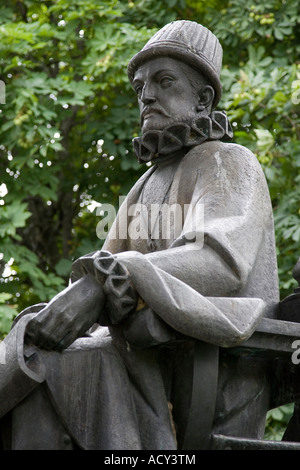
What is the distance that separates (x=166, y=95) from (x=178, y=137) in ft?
0.70

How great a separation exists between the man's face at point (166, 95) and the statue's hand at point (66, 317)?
1.22 m

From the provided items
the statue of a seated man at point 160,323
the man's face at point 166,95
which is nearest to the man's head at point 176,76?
the man's face at point 166,95

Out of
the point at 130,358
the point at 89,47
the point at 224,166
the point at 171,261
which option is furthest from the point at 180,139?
the point at 89,47

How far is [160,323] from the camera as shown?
16.2 ft

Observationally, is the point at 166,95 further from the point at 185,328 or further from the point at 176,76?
the point at 185,328

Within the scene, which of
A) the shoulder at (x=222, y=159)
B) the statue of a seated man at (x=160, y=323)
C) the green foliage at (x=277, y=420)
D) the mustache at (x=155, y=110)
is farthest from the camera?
the green foliage at (x=277, y=420)

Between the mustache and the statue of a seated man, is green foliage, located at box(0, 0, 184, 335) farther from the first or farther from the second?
the statue of a seated man

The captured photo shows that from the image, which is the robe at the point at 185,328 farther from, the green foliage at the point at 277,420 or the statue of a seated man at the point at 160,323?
the green foliage at the point at 277,420

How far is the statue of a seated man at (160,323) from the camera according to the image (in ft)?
16.1

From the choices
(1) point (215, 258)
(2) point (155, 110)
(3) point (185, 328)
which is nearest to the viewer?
(3) point (185, 328)

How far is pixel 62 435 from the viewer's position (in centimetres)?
489

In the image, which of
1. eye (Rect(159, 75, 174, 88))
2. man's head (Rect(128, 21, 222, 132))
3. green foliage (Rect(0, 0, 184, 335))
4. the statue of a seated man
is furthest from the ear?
green foliage (Rect(0, 0, 184, 335))

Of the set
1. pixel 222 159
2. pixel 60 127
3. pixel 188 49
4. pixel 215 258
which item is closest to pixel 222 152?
pixel 222 159

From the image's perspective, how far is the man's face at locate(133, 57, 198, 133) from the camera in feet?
19.3
